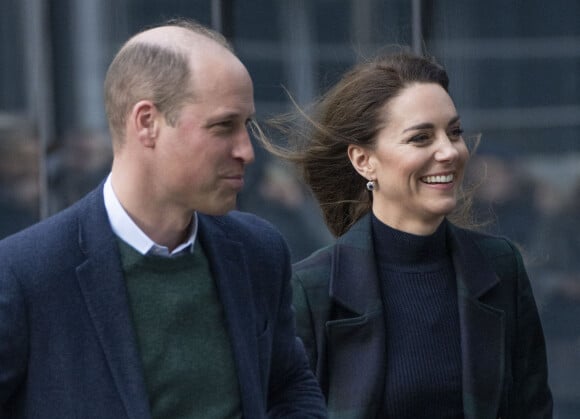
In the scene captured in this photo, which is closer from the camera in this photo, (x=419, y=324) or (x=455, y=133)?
(x=419, y=324)

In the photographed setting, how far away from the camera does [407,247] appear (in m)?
3.94

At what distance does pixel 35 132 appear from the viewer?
224 inches

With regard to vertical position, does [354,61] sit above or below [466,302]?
above

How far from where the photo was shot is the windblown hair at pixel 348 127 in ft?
13.3

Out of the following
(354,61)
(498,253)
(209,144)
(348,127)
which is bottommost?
(498,253)

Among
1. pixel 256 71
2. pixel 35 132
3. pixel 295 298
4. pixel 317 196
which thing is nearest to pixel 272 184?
pixel 256 71

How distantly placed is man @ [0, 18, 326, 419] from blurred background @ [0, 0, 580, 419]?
2.80 metres

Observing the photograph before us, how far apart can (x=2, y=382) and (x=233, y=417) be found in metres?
0.49

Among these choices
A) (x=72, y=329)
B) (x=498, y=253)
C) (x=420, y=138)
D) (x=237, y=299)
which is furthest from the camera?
(x=498, y=253)

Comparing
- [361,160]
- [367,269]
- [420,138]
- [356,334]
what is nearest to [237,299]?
[356,334]

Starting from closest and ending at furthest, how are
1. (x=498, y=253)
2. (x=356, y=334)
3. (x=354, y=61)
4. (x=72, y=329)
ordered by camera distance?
(x=72, y=329), (x=356, y=334), (x=498, y=253), (x=354, y=61)

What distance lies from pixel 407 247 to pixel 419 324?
0.80ft

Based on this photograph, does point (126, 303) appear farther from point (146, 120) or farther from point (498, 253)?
point (498, 253)

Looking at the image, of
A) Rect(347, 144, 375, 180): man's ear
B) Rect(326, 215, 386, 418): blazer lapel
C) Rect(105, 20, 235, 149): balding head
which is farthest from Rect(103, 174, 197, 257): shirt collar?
Rect(347, 144, 375, 180): man's ear
